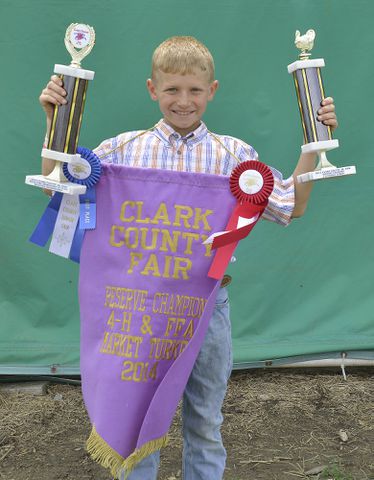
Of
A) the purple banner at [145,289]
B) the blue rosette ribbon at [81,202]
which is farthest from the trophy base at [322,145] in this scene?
the blue rosette ribbon at [81,202]

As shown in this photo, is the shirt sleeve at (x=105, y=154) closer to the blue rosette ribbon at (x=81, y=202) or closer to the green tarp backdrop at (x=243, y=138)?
the blue rosette ribbon at (x=81, y=202)

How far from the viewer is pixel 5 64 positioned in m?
3.12

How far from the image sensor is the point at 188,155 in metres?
2.18

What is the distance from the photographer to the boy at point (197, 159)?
2.08 metres

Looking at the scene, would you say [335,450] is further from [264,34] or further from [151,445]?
[264,34]

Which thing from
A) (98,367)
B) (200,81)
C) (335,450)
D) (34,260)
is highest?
(200,81)

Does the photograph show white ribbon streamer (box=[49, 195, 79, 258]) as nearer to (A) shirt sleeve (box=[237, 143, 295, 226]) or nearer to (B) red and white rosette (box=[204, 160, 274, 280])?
(B) red and white rosette (box=[204, 160, 274, 280])

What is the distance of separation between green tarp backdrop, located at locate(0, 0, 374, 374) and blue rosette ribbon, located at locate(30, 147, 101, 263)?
3.56 ft

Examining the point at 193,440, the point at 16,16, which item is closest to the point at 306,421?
the point at 193,440

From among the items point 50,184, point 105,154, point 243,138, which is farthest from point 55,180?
point 243,138

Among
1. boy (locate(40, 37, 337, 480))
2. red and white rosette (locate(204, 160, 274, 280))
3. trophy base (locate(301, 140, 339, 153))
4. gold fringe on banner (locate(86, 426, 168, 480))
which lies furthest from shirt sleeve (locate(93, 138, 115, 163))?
gold fringe on banner (locate(86, 426, 168, 480))

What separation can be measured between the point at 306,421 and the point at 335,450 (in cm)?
26

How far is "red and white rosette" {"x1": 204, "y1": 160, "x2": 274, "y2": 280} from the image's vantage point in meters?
2.05

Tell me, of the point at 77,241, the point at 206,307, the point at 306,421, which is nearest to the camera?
the point at 206,307
